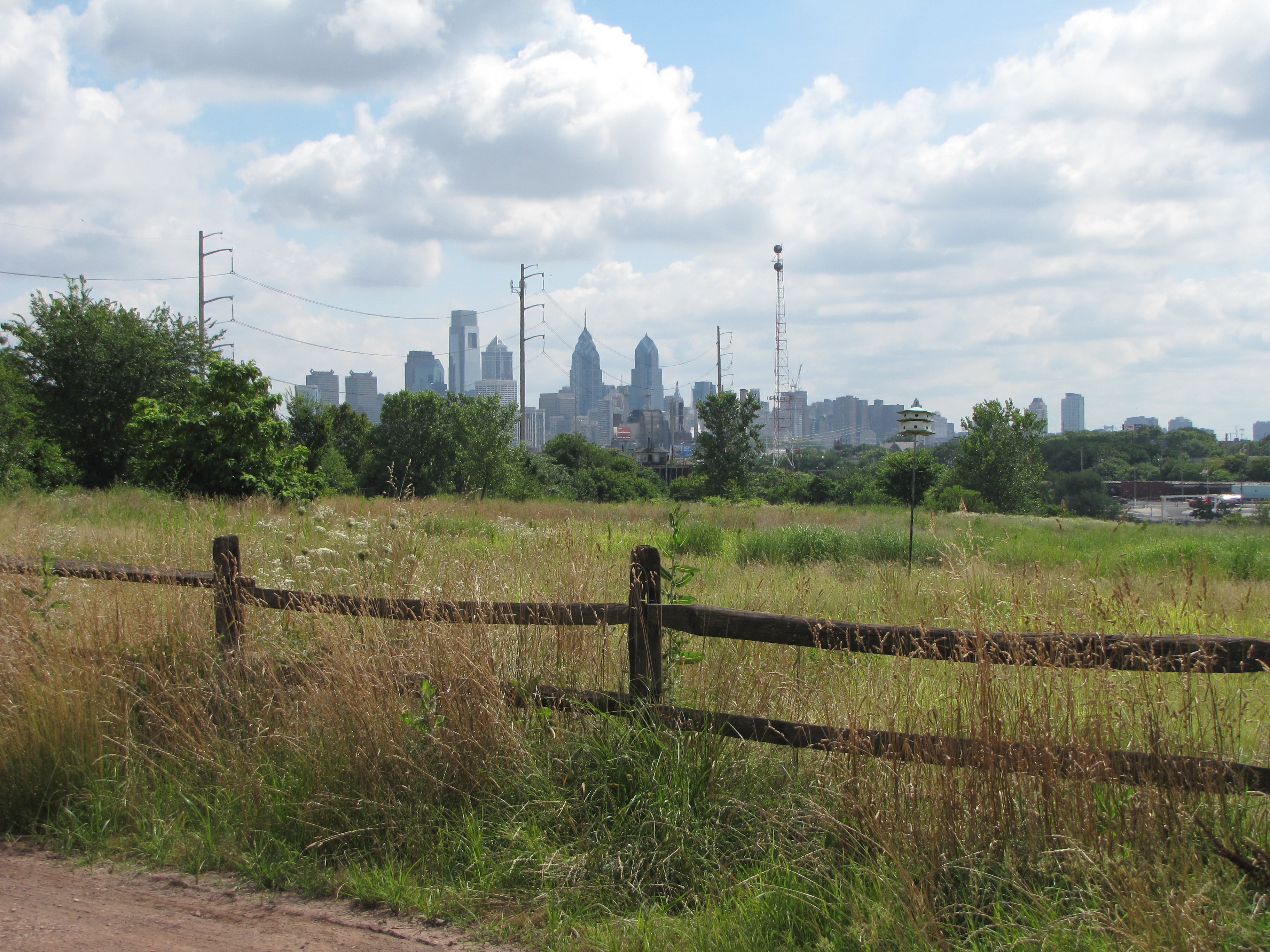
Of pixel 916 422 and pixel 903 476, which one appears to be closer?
pixel 916 422

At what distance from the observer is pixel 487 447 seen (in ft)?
201

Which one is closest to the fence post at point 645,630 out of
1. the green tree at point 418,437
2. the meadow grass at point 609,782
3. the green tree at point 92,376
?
the meadow grass at point 609,782

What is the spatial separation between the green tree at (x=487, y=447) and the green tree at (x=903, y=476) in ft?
98.7

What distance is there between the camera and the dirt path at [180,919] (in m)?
3.49

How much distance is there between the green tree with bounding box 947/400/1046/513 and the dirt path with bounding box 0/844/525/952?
70600 millimetres

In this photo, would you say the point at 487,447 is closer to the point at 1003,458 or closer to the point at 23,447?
the point at 23,447

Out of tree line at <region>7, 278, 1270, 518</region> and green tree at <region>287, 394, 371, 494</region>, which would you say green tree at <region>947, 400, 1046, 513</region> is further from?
green tree at <region>287, 394, 371, 494</region>

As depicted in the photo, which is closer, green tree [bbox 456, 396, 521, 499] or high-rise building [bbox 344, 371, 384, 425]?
green tree [bbox 456, 396, 521, 499]

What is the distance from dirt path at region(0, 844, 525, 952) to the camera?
3488 mm

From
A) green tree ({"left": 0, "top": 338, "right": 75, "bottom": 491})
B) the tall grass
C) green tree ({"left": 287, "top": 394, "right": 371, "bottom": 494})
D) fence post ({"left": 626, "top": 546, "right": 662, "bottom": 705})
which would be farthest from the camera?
green tree ({"left": 287, "top": 394, "right": 371, "bottom": 494})

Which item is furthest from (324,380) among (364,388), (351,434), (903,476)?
(903,476)

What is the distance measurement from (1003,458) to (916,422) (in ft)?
189

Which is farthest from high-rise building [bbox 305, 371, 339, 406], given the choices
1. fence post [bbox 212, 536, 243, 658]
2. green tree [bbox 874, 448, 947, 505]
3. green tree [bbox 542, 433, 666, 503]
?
fence post [bbox 212, 536, 243, 658]

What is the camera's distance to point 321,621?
17.4 feet
